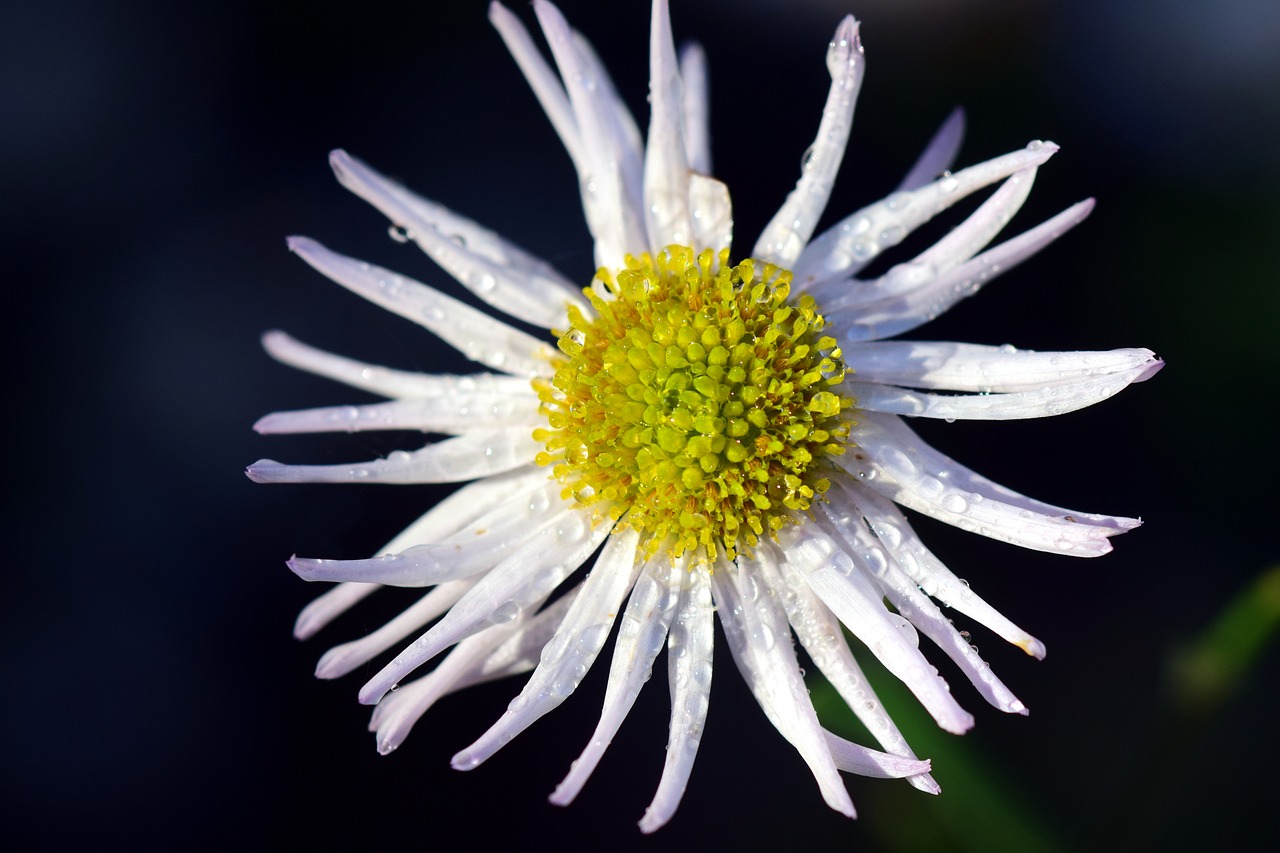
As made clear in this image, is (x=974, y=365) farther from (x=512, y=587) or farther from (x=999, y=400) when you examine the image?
(x=512, y=587)

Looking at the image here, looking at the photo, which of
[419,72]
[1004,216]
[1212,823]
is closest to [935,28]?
[419,72]

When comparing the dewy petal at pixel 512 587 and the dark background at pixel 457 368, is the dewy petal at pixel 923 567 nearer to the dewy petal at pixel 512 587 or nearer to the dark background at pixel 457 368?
the dewy petal at pixel 512 587

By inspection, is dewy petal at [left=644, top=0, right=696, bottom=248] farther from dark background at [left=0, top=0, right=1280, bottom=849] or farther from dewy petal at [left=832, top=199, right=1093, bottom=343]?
dark background at [left=0, top=0, right=1280, bottom=849]

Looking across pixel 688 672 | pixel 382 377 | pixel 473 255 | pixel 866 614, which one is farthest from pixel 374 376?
pixel 866 614

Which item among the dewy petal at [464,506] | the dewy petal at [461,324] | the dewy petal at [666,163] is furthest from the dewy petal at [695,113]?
the dewy petal at [464,506]

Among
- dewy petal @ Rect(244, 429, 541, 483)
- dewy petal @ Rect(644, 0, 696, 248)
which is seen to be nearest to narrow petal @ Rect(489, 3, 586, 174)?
dewy petal @ Rect(644, 0, 696, 248)
